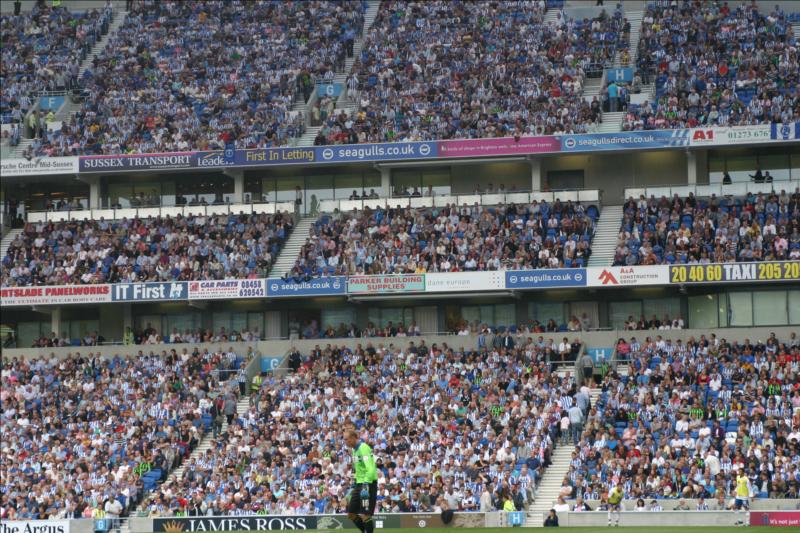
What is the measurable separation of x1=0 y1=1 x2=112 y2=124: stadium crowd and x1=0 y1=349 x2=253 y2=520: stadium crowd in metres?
17.0

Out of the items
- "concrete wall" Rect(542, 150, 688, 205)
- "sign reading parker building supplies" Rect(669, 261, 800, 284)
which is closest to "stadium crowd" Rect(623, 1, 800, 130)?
"concrete wall" Rect(542, 150, 688, 205)

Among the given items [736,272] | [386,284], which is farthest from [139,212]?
[736,272]

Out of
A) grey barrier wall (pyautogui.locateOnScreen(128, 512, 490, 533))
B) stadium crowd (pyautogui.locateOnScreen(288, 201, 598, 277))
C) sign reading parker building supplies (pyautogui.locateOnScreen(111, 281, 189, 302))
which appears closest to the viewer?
grey barrier wall (pyautogui.locateOnScreen(128, 512, 490, 533))

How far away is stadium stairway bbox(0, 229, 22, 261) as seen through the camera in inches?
2345

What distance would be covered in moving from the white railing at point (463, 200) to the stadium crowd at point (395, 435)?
354 inches

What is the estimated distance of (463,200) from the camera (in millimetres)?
57156

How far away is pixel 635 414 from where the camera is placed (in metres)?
42.7

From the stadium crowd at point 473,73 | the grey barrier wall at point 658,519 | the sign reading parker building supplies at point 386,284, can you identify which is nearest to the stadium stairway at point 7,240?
the stadium crowd at point 473,73

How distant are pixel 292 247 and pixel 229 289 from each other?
361 centimetres

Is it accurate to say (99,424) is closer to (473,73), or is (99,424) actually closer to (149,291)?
(149,291)

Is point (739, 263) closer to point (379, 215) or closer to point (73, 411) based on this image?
point (379, 215)

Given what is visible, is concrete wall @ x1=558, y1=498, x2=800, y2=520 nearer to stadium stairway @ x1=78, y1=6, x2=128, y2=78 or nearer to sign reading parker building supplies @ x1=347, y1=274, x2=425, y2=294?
→ sign reading parker building supplies @ x1=347, y1=274, x2=425, y2=294

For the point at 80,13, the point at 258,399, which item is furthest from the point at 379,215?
the point at 80,13

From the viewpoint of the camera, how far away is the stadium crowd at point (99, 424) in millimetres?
44531
